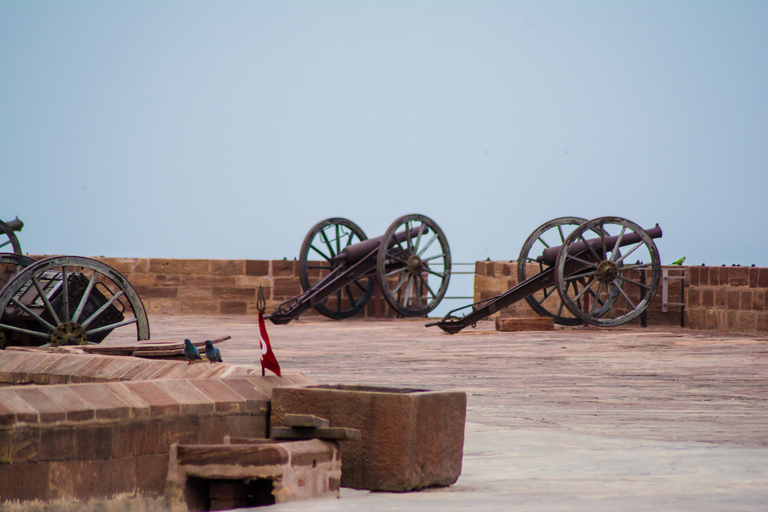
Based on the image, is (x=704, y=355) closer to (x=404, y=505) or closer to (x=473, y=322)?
(x=473, y=322)

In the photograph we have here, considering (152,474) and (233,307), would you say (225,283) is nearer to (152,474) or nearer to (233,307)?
(233,307)

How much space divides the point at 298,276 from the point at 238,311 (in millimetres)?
1074

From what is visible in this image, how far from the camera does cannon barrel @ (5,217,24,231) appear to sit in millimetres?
13727

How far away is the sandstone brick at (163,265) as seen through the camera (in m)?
15.6

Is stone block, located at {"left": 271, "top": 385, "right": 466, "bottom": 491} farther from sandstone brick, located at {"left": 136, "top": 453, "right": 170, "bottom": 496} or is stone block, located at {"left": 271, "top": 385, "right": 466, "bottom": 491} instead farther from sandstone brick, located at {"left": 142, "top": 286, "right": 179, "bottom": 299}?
sandstone brick, located at {"left": 142, "top": 286, "right": 179, "bottom": 299}

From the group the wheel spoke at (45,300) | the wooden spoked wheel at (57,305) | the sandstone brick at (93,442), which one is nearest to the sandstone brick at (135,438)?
the sandstone brick at (93,442)

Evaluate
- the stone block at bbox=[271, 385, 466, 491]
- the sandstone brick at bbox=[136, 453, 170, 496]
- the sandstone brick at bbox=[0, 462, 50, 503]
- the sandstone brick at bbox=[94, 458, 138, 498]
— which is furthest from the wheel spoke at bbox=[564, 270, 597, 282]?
the sandstone brick at bbox=[0, 462, 50, 503]

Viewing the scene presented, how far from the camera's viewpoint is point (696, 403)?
611 centimetres

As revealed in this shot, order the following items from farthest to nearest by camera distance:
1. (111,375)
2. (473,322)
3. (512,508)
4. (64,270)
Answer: (473,322), (64,270), (111,375), (512,508)

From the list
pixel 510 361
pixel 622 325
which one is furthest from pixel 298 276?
pixel 510 361

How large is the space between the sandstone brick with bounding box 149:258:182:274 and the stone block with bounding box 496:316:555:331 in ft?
18.0

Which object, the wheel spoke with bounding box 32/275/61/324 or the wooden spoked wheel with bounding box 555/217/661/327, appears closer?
the wheel spoke with bounding box 32/275/61/324

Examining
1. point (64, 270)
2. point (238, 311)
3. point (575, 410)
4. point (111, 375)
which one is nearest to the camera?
point (111, 375)

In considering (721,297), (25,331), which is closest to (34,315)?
(25,331)
